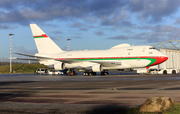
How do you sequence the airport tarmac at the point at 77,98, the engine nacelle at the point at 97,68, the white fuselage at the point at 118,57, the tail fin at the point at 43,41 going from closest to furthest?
the airport tarmac at the point at 77,98
the white fuselage at the point at 118,57
the engine nacelle at the point at 97,68
the tail fin at the point at 43,41

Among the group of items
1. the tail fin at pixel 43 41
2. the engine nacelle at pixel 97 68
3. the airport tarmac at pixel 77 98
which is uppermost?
the tail fin at pixel 43 41

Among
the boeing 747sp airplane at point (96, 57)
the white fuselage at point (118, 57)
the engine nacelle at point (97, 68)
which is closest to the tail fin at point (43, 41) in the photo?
the boeing 747sp airplane at point (96, 57)

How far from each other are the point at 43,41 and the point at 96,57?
15.9 metres

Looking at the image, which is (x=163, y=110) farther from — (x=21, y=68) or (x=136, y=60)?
(x=21, y=68)

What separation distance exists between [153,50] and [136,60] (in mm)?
4376

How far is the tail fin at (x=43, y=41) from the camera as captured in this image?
6259cm

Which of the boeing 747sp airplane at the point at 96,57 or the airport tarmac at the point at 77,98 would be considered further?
the boeing 747sp airplane at the point at 96,57

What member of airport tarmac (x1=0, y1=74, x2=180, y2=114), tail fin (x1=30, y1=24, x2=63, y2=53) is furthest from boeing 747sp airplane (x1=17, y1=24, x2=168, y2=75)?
airport tarmac (x1=0, y1=74, x2=180, y2=114)

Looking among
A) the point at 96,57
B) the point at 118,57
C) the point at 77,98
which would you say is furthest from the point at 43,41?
the point at 77,98

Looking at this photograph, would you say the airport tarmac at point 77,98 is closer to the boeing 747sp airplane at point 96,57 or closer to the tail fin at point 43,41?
the boeing 747sp airplane at point 96,57

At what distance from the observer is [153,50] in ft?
173

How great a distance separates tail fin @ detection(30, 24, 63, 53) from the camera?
62594 millimetres

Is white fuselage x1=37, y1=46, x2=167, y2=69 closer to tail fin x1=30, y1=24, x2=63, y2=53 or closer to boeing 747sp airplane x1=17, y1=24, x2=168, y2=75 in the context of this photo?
boeing 747sp airplane x1=17, y1=24, x2=168, y2=75

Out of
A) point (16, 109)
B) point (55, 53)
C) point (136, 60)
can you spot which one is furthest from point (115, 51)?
point (16, 109)
